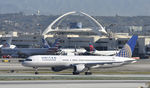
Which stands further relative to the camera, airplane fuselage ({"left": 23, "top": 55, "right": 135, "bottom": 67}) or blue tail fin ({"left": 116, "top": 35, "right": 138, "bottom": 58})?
blue tail fin ({"left": 116, "top": 35, "right": 138, "bottom": 58})

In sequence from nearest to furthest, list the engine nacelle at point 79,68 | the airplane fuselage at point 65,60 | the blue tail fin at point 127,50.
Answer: the airplane fuselage at point 65,60 < the engine nacelle at point 79,68 < the blue tail fin at point 127,50

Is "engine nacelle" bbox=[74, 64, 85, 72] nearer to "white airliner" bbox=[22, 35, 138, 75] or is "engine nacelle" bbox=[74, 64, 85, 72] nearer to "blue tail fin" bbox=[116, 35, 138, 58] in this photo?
"white airliner" bbox=[22, 35, 138, 75]

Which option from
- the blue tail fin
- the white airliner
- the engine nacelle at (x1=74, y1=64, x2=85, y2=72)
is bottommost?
the engine nacelle at (x1=74, y1=64, x2=85, y2=72)

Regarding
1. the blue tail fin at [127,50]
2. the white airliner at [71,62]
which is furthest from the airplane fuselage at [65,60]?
the blue tail fin at [127,50]

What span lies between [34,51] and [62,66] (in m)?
108

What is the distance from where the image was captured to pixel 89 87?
5819cm

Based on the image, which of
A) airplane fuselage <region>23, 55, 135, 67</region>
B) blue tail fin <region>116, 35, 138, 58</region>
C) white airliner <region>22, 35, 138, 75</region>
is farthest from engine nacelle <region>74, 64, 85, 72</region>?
blue tail fin <region>116, 35, 138, 58</region>

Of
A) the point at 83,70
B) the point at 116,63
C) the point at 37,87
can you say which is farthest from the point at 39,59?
the point at 37,87

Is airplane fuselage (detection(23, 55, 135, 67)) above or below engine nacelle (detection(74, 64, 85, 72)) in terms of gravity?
above

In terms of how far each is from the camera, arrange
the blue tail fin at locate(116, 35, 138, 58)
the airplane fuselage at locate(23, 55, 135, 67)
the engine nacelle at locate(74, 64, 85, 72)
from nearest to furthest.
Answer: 1. the airplane fuselage at locate(23, 55, 135, 67)
2. the engine nacelle at locate(74, 64, 85, 72)
3. the blue tail fin at locate(116, 35, 138, 58)

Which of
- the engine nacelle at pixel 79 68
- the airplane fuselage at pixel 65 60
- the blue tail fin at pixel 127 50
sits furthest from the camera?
the blue tail fin at pixel 127 50

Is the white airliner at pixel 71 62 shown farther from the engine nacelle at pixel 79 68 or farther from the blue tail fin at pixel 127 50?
the blue tail fin at pixel 127 50

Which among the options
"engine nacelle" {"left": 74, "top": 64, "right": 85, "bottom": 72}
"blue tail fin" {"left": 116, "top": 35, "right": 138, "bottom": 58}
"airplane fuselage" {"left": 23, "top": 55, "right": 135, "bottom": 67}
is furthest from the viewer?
"blue tail fin" {"left": 116, "top": 35, "right": 138, "bottom": 58}

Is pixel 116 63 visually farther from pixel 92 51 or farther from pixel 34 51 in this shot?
pixel 34 51
